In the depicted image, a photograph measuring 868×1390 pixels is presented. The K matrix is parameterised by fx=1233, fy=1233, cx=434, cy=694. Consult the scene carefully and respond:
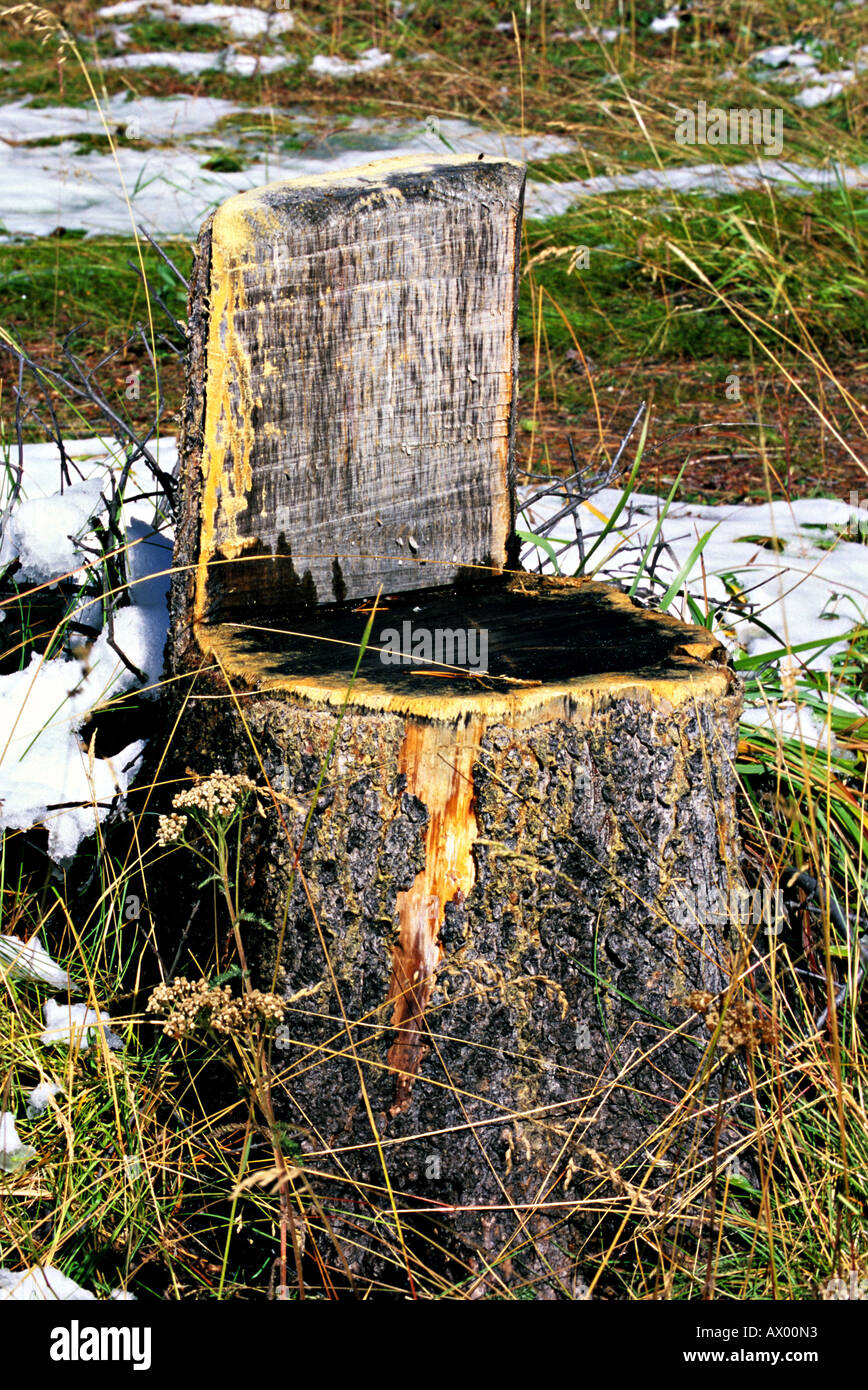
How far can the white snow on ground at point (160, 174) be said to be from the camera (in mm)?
5543

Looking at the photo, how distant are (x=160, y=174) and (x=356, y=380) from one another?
14.3 ft

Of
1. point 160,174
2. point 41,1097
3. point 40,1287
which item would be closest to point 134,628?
point 41,1097

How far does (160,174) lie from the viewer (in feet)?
18.8

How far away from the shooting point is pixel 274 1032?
1612 millimetres

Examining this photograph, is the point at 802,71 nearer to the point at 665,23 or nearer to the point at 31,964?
the point at 665,23

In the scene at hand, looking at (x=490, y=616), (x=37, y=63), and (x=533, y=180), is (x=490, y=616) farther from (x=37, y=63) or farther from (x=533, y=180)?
(x=37, y=63)

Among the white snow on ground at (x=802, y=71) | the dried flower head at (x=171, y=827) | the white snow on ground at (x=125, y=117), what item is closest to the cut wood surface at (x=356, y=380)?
the dried flower head at (x=171, y=827)

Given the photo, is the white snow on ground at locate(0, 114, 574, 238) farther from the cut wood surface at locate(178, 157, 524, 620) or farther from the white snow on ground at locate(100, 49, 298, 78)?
the cut wood surface at locate(178, 157, 524, 620)

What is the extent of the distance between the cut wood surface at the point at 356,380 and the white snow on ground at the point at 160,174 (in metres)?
3.46

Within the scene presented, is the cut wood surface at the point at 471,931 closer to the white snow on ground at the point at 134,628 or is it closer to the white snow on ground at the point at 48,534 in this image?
the white snow on ground at the point at 134,628

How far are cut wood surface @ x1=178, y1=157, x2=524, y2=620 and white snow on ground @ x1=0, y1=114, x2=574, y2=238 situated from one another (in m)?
3.46
